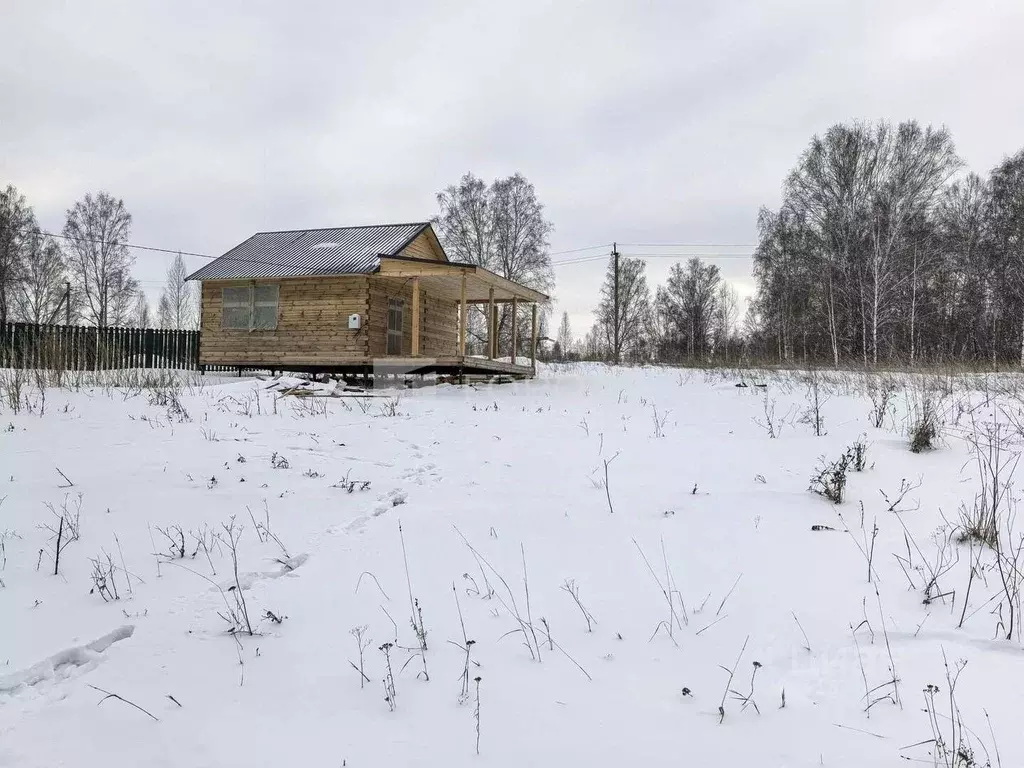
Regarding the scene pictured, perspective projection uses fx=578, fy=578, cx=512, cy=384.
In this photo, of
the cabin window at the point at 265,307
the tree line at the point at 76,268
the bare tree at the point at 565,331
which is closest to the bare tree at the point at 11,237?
the tree line at the point at 76,268

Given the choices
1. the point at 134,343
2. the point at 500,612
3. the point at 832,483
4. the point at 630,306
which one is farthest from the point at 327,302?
the point at 630,306

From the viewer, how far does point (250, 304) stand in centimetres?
1725

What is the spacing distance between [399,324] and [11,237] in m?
20.8

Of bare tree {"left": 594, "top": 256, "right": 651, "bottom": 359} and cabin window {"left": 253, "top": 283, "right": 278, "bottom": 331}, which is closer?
cabin window {"left": 253, "top": 283, "right": 278, "bottom": 331}

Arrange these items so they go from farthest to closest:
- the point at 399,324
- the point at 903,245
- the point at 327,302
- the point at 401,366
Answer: the point at 903,245 → the point at 399,324 → the point at 327,302 → the point at 401,366

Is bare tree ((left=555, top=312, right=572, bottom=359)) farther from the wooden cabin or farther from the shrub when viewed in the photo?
the shrub

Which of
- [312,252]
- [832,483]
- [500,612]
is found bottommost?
[500,612]

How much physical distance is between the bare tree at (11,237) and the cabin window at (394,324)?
19.7m

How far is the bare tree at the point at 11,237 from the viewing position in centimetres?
2572

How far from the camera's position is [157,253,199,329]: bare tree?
4562 centimetres

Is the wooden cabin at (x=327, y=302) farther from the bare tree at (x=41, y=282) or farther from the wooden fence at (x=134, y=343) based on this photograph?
the bare tree at (x=41, y=282)

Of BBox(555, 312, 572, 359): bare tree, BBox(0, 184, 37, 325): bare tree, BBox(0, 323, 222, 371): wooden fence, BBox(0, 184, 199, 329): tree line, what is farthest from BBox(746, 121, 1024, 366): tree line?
BBox(555, 312, 572, 359): bare tree

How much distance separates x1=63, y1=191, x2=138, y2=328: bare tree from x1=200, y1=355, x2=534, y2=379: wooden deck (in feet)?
66.2

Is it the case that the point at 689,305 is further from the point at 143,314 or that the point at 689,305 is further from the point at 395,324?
the point at 143,314
